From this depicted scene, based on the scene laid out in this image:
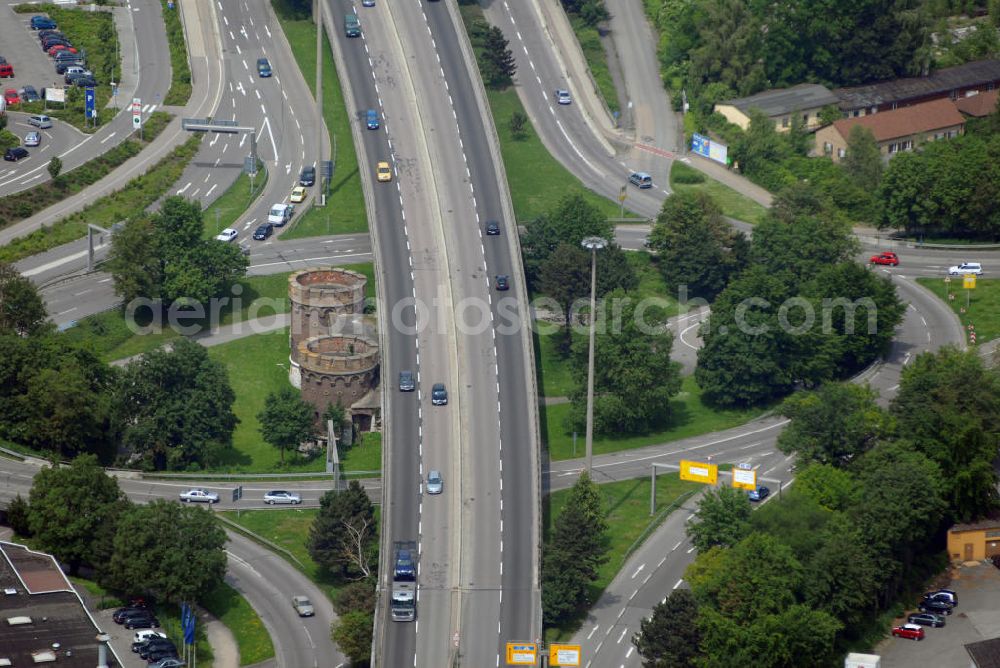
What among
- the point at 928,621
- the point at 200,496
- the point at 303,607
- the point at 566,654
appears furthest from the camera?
the point at 200,496

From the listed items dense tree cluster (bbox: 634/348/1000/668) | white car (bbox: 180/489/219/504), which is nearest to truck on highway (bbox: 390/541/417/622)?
dense tree cluster (bbox: 634/348/1000/668)

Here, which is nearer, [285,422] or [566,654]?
[566,654]

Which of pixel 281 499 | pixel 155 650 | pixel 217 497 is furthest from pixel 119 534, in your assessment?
pixel 281 499

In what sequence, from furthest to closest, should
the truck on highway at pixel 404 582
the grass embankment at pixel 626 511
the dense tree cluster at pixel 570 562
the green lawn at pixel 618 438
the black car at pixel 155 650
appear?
1. the green lawn at pixel 618 438
2. the grass embankment at pixel 626 511
3. the dense tree cluster at pixel 570 562
4. the truck on highway at pixel 404 582
5. the black car at pixel 155 650

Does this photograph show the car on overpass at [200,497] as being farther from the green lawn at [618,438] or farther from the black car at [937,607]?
the black car at [937,607]

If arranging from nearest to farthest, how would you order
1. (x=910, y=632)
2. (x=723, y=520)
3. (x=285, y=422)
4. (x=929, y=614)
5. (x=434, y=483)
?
(x=910, y=632), (x=723, y=520), (x=929, y=614), (x=434, y=483), (x=285, y=422)

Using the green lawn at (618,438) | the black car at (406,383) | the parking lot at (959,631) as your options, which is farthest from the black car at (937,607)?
the black car at (406,383)

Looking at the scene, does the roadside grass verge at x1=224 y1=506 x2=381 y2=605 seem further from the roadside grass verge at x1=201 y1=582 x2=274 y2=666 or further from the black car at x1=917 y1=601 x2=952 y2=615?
the black car at x1=917 y1=601 x2=952 y2=615

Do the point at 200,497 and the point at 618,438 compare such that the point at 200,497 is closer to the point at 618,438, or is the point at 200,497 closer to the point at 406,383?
the point at 406,383
